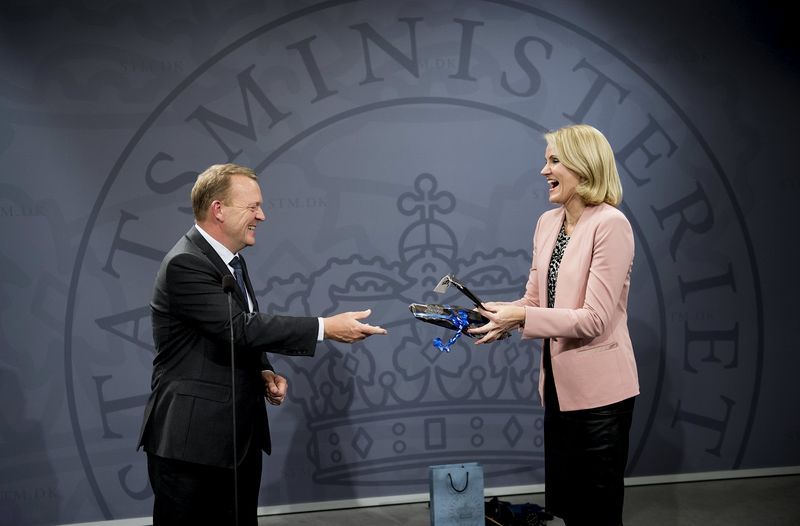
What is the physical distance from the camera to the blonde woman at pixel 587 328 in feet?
8.56

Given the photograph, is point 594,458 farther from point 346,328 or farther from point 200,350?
point 200,350

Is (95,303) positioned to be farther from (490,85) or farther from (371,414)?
(490,85)

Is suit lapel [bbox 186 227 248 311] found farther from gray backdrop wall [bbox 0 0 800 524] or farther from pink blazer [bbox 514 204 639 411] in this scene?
gray backdrop wall [bbox 0 0 800 524]

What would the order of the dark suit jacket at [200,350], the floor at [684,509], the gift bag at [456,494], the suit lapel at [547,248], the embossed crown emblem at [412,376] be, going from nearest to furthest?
the dark suit jacket at [200,350]
the suit lapel at [547,248]
the gift bag at [456,494]
the floor at [684,509]
the embossed crown emblem at [412,376]

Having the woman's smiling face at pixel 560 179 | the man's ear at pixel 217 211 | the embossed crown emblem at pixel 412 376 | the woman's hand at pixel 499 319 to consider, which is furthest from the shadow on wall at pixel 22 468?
the woman's smiling face at pixel 560 179

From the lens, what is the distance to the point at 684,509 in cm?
397

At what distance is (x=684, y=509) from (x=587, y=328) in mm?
1896

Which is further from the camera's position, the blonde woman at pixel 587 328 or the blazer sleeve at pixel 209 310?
the blonde woman at pixel 587 328

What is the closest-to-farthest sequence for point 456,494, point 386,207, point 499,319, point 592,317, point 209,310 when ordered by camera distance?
point 209,310 < point 592,317 < point 499,319 < point 456,494 < point 386,207

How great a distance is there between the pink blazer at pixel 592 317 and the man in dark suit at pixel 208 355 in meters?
0.63

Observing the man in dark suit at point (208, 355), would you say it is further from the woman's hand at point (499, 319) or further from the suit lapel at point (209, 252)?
the woman's hand at point (499, 319)

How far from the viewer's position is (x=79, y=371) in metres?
3.90

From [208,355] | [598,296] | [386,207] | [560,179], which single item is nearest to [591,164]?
[560,179]

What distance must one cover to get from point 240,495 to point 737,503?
2.67m
